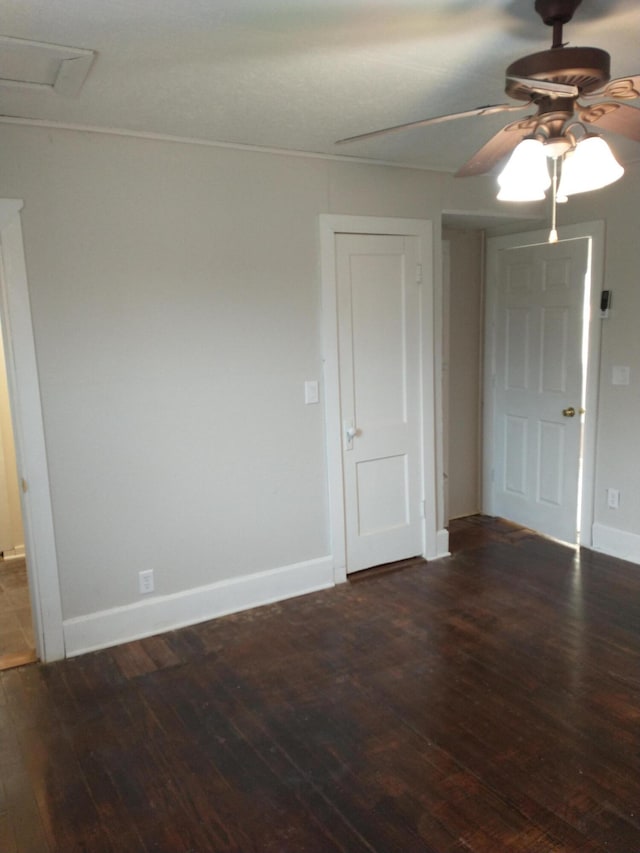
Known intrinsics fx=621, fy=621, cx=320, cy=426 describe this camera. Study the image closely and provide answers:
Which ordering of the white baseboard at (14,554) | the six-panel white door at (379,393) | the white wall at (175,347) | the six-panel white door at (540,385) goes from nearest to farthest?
the white wall at (175,347)
the six-panel white door at (379,393)
the six-panel white door at (540,385)
the white baseboard at (14,554)

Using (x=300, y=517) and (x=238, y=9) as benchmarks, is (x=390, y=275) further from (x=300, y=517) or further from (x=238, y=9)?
(x=238, y=9)

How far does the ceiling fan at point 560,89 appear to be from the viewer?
63.7 inches

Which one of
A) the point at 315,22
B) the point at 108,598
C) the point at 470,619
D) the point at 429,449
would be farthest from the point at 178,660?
the point at 315,22

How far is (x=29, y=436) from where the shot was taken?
2.78m

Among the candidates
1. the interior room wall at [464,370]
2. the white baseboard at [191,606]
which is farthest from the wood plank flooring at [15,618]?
the interior room wall at [464,370]

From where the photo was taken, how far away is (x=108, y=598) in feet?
9.99

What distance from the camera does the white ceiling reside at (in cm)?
175

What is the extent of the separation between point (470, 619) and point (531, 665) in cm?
47

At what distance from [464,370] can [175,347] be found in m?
2.50

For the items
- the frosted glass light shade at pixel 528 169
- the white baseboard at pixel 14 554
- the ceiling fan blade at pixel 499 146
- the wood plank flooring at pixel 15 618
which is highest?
the ceiling fan blade at pixel 499 146

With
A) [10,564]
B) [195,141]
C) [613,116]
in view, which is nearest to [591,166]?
[613,116]

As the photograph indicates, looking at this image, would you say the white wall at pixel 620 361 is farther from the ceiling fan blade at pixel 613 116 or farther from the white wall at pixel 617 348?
the ceiling fan blade at pixel 613 116

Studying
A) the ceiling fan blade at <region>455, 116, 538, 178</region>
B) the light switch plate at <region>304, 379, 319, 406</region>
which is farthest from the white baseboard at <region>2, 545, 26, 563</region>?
the ceiling fan blade at <region>455, 116, 538, 178</region>

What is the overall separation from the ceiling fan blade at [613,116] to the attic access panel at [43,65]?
153 centimetres
